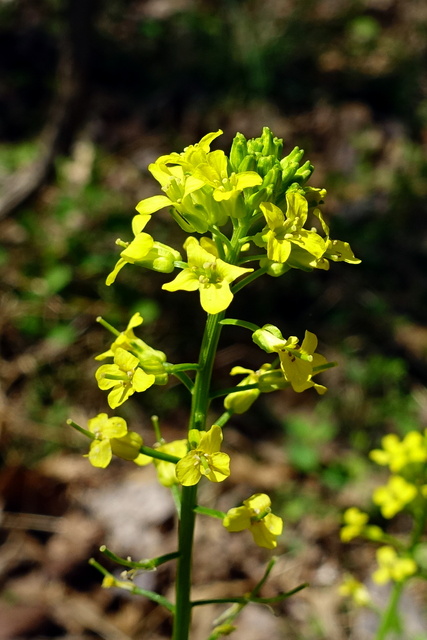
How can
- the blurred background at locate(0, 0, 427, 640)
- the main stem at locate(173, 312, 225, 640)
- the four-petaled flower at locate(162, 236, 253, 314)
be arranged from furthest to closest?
the blurred background at locate(0, 0, 427, 640) < the main stem at locate(173, 312, 225, 640) < the four-petaled flower at locate(162, 236, 253, 314)

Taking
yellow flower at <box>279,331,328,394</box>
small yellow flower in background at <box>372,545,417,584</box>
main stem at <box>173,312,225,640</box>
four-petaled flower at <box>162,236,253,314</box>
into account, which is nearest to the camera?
four-petaled flower at <box>162,236,253,314</box>

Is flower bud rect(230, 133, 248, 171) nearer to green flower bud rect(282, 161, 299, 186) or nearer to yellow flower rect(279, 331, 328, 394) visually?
green flower bud rect(282, 161, 299, 186)

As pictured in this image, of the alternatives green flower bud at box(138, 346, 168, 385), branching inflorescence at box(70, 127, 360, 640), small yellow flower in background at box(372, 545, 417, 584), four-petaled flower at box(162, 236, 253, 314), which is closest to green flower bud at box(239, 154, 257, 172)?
branching inflorescence at box(70, 127, 360, 640)

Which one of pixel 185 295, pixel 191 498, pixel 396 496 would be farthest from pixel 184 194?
pixel 185 295

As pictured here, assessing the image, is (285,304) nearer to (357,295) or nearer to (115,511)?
(357,295)

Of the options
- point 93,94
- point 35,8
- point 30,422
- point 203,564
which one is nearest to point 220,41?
point 93,94

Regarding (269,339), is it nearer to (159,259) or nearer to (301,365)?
(301,365)
